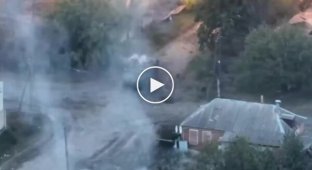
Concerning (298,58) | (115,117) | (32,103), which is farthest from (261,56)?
(32,103)

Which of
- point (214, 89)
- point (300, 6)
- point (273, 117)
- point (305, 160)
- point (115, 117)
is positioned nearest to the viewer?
point (305, 160)

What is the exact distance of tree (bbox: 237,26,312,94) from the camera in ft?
91.9

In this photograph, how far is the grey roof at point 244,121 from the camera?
23438 mm

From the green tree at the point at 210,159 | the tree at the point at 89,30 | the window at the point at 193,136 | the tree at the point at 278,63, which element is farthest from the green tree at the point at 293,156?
the tree at the point at 89,30

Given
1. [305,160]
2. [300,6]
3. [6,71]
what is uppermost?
[300,6]

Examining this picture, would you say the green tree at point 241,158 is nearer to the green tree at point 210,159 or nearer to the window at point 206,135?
the green tree at point 210,159

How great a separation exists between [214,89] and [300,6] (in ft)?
20.9

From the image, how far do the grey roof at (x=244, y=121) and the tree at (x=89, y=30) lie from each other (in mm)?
6582

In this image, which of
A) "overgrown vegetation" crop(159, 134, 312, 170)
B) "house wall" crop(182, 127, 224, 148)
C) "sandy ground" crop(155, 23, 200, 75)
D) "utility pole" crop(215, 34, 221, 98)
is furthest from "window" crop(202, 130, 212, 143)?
"sandy ground" crop(155, 23, 200, 75)

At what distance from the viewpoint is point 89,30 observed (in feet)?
101

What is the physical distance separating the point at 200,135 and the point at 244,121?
1.20 m

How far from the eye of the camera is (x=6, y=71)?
102ft

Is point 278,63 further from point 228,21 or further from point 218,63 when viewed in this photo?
point 228,21

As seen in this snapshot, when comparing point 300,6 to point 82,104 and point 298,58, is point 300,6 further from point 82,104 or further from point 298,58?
point 82,104
